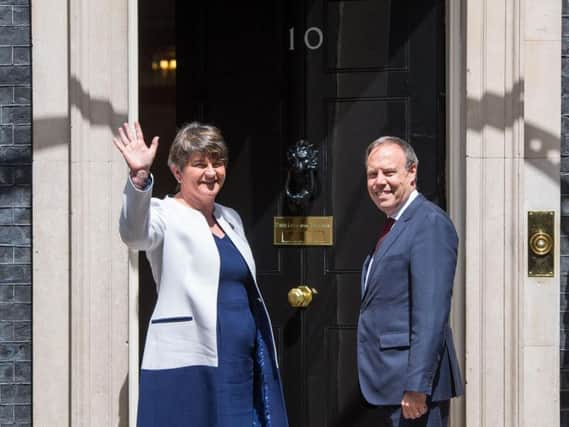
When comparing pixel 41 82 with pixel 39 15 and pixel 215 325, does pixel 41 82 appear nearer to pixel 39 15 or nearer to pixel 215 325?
pixel 39 15

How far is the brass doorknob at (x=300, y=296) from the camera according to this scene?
586 centimetres

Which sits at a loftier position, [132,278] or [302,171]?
[302,171]

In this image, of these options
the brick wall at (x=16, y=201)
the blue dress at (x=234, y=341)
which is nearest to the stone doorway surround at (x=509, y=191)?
the blue dress at (x=234, y=341)

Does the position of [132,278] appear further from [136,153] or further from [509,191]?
[509,191]

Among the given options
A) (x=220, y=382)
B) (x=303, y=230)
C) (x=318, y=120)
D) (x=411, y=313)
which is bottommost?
(x=220, y=382)

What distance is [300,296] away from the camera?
19.2ft

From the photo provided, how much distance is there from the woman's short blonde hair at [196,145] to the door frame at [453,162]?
35.9 inches

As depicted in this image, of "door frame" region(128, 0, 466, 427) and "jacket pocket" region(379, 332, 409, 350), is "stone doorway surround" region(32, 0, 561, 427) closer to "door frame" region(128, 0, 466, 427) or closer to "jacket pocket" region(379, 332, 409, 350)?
"door frame" region(128, 0, 466, 427)

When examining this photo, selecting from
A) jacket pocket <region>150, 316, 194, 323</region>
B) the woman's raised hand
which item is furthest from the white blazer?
the woman's raised hand

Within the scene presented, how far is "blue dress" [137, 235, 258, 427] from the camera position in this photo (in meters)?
4.53

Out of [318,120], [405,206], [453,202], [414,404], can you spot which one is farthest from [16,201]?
[414,404]

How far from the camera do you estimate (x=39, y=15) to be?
5.38 meters

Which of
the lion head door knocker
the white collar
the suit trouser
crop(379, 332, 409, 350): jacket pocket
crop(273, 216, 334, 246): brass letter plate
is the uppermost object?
the lion head door knocker

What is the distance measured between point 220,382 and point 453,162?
64.2 inches
